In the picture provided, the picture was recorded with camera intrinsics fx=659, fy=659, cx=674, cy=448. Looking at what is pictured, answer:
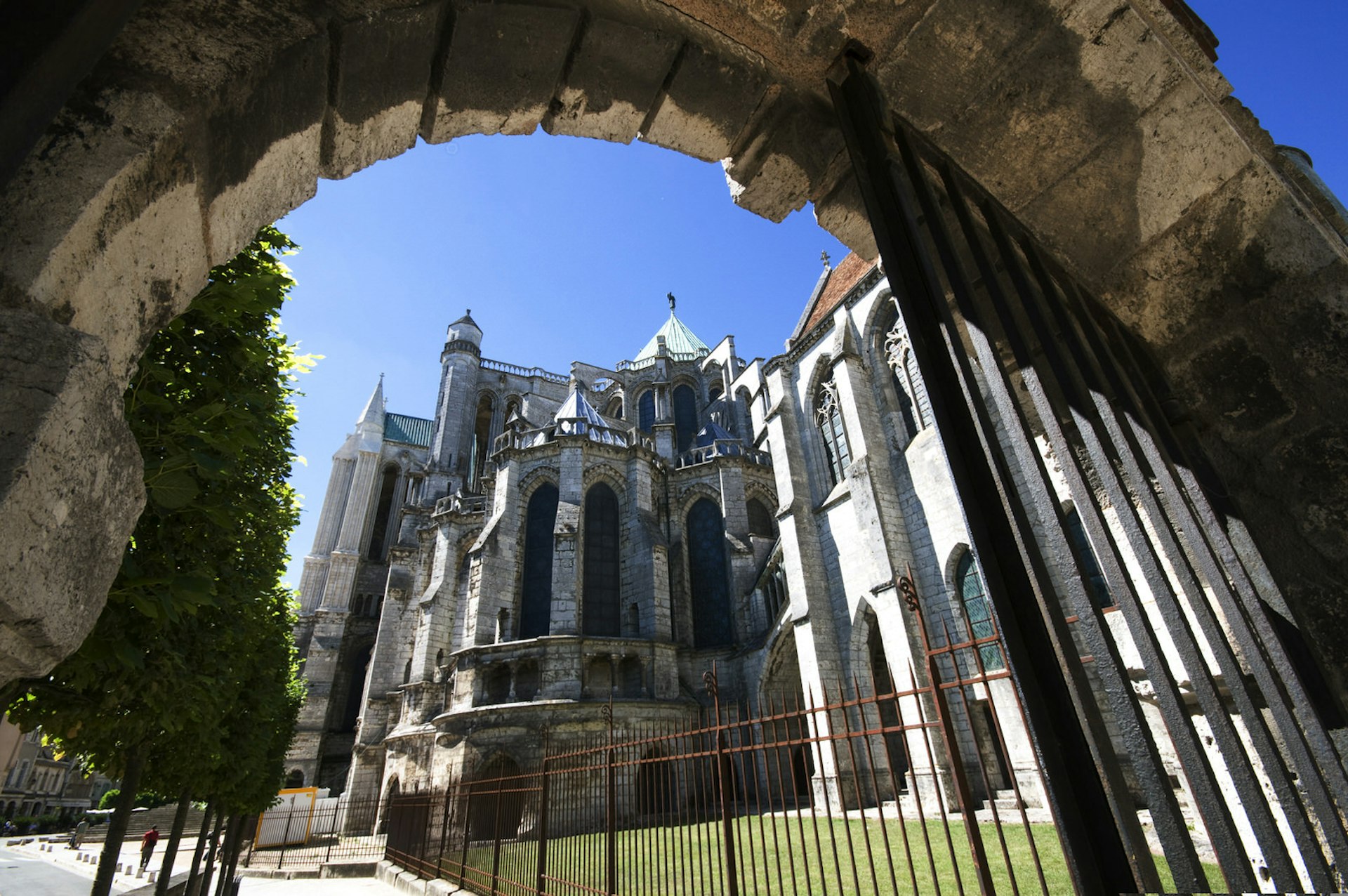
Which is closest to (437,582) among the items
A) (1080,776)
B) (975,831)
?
(975,831)

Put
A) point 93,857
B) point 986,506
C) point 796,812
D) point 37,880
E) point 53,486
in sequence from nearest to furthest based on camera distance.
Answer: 1. point 53,486
2. point 986,506
3. point 796,812
4. point 37,880
5. point 93,857

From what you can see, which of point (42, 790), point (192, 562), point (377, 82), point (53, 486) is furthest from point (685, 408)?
point (42, 790)

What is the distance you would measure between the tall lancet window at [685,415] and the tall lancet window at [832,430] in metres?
12.8

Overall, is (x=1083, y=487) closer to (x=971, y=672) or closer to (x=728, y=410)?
(x=971, y=672)

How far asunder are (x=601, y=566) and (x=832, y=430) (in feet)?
25.4

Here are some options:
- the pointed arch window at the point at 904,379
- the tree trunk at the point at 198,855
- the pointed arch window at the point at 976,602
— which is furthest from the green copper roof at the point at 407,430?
the pointed arch window at the point at 976,602

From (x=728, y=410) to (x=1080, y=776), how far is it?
84.9 ft

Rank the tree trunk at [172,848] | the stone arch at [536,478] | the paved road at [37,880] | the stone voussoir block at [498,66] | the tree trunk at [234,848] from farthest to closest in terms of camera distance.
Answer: the stone arch at [536,478] < the paved road at [37,880] < the tree trunk at [234,848] < the tree trunk at [172,848] < the stone voussoir block at [498,66]

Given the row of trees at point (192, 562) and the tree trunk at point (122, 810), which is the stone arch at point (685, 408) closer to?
the row of trees at point (192, 562)

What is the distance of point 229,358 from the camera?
3.18 m

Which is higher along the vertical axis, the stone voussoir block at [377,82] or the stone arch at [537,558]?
the stone arch at [537,558]

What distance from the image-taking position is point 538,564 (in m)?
18.7

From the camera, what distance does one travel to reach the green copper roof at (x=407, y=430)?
Result: 3622 centimetres

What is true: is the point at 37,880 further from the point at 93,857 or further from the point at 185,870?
the point at 93,857
